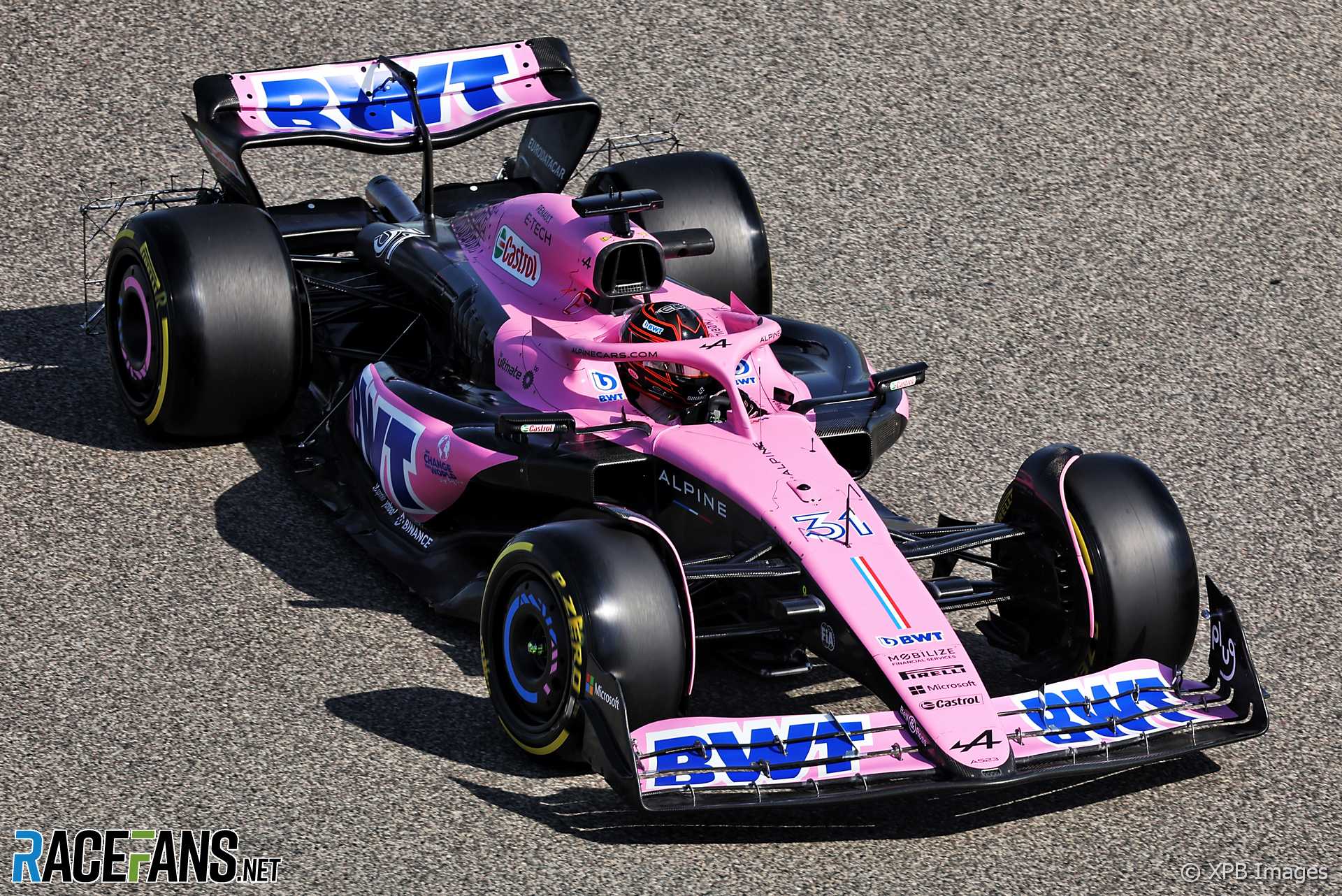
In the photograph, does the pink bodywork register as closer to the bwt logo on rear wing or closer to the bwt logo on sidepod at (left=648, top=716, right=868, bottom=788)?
the bwt logo on sidepod at (left=648, top=716, right=868, bottom=788)

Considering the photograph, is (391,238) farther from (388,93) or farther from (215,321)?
(215,321)

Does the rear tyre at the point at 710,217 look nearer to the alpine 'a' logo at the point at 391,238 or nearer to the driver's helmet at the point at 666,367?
the alpine 'a' logo at the point at 391,238

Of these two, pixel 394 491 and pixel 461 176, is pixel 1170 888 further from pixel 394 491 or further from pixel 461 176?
pixel 461 176

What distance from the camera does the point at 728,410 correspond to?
8.34 meters

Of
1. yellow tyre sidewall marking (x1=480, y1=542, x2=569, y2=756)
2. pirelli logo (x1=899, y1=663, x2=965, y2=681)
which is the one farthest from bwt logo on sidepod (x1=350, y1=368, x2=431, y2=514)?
pirelli logo (x1=899, y1=663, x2=965, y2=681)

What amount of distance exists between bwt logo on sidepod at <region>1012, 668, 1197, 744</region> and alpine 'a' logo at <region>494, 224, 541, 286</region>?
3352mm

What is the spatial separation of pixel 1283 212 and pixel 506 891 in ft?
29.8

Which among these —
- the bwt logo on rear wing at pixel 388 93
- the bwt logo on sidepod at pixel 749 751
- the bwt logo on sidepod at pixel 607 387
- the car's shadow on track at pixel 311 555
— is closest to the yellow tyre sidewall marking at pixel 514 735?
the bwt logo on sidepod at pixel 749 751

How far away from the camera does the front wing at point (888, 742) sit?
6.68m

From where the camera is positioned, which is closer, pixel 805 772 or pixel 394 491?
pixel 805 772

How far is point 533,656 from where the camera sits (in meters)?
7.43

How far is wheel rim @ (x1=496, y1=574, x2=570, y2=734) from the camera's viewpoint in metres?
7.16

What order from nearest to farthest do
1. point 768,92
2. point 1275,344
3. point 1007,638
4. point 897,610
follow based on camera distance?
point 897,610
point 1007,638
point 1275,344
point 768,92

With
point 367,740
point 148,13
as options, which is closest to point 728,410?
point 367,740
